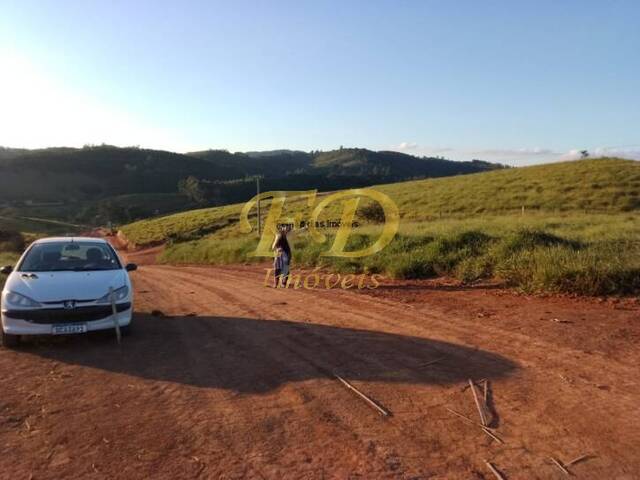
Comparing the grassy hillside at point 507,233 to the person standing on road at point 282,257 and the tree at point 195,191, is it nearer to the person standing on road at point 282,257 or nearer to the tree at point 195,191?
the person standing on road at point 282,257

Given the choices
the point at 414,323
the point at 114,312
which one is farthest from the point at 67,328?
the point at 414,323

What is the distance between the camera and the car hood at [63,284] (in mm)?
7320

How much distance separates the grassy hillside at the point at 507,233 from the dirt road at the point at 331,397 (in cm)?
179

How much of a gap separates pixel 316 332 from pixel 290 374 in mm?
2119

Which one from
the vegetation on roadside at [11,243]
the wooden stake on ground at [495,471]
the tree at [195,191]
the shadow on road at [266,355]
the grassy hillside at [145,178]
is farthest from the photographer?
the tree at [195,191]

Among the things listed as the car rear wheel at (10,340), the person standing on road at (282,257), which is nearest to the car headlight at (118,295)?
the car rear wheel at (10,340)

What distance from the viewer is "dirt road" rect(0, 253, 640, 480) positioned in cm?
395

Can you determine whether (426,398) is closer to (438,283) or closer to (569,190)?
(438,283)

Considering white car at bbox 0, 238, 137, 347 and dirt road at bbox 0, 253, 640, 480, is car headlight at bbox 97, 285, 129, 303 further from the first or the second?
dirt road at bbox 0, 253, 640, 480

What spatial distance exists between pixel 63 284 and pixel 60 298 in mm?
355

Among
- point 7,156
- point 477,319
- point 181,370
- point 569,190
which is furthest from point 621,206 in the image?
point 7,156

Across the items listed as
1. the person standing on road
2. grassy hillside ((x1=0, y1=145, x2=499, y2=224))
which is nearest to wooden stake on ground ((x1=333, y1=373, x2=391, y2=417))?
the person standing on road

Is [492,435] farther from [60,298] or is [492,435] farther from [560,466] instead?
[60,298]

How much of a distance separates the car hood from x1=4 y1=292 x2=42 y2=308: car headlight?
0.05 metres
